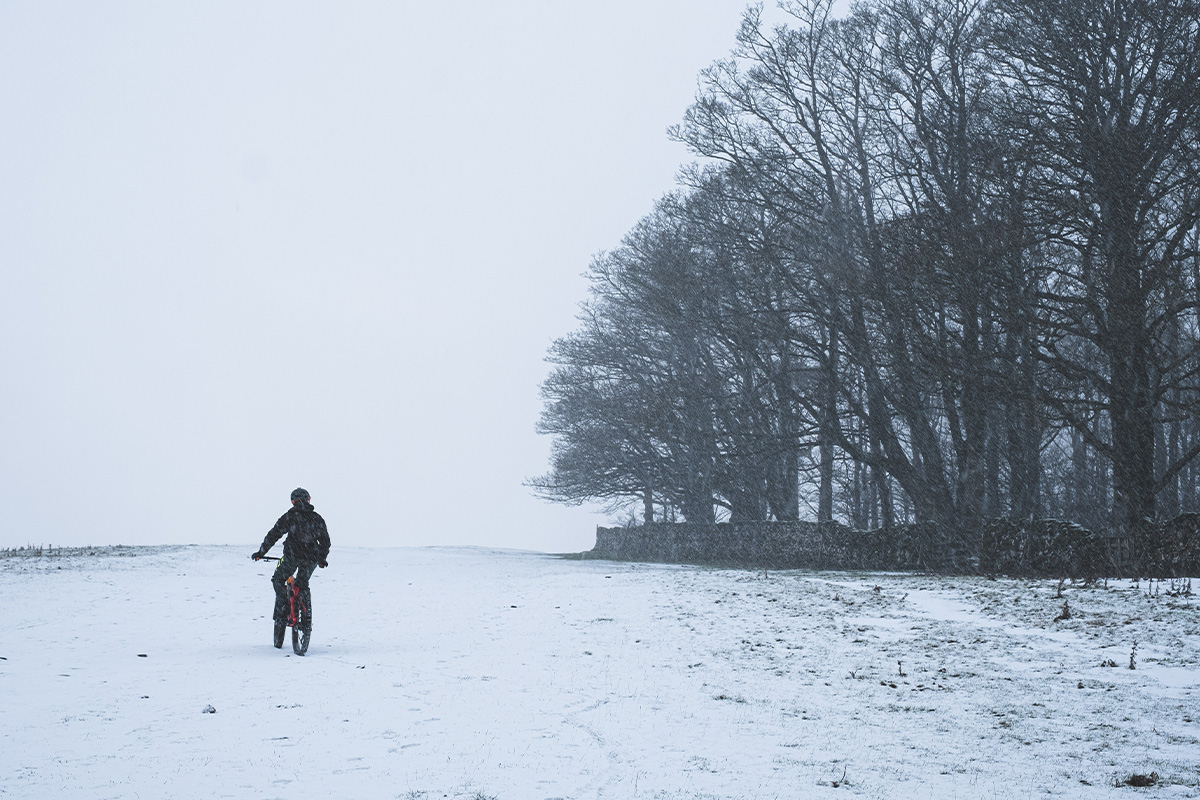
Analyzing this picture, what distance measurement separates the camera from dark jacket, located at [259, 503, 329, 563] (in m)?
12.9

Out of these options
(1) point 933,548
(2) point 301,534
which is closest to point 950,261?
(1) point 933,548

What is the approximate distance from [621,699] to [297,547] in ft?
17.4

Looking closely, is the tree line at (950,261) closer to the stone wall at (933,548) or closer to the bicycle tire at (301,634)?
the stone wall at (933,548)

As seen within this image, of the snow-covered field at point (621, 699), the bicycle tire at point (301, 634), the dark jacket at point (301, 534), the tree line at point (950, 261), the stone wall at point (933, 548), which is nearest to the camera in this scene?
the snow-covered field at point (621, 699)

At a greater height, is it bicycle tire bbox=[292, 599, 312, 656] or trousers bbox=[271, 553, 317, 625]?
trousers bbox=[271, 553, 317, 625]

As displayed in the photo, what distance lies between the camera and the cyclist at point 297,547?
41.4 ft

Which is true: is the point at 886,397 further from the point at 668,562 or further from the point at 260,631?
the point at 260,631

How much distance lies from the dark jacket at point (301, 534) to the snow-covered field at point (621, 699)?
1.19 metres

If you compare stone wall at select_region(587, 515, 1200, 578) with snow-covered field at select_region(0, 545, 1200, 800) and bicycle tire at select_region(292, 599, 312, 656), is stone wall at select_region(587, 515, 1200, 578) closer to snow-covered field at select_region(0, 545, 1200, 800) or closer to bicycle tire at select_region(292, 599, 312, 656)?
snow-covered field at select_region(0, 545, 1200, 800)

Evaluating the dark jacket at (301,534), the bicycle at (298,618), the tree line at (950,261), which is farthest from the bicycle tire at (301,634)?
the tree line at (950,261)

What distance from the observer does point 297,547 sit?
12875mm

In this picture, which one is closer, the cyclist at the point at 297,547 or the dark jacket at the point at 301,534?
the cyclist at the point at 297,547

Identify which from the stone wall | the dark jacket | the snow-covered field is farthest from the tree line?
the dark jacket

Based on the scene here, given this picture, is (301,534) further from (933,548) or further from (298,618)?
(933,548)
